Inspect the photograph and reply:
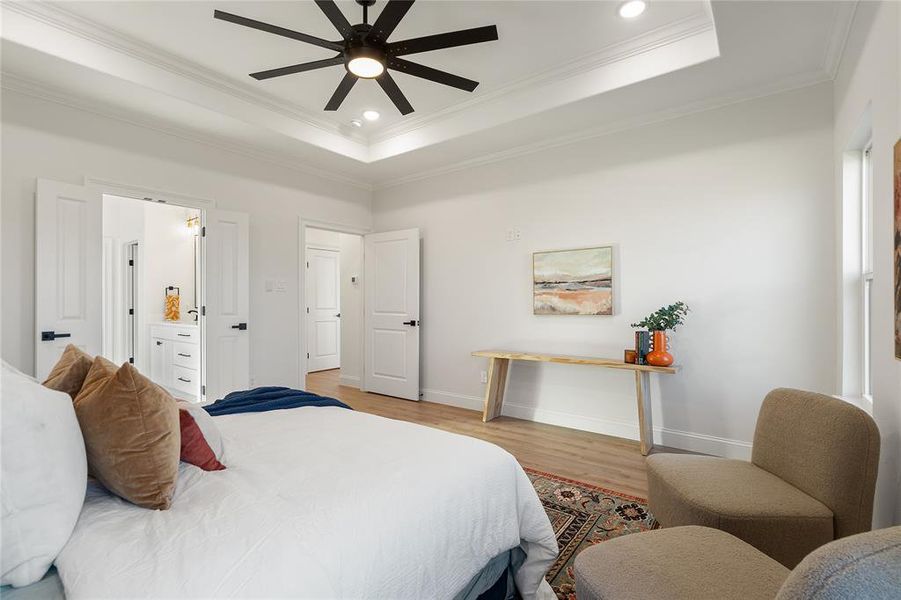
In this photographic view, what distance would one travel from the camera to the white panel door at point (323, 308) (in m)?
7.59

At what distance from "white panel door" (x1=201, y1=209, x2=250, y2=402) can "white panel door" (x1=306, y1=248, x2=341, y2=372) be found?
3.14 m

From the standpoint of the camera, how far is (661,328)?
3.43 metres

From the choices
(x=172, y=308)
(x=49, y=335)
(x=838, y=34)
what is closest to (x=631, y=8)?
(x=838, y=34)

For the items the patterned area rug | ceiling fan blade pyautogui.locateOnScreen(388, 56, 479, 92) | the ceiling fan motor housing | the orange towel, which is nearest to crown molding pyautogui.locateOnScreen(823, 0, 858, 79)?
ceiling fan blade pyautogui.locateOnScreen(388, 56, 479, 92)

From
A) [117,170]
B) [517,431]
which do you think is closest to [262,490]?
[517,431]

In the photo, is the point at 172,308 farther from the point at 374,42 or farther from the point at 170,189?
the point at 374,42

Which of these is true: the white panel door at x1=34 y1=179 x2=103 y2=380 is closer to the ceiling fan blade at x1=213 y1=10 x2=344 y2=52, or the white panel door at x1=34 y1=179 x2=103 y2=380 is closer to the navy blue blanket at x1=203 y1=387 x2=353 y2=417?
the navy blue blanket at x1=203 y1=387 x2=353 y2=417

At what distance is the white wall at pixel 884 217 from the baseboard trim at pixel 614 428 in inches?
56.4

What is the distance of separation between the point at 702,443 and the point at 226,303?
4360 mm

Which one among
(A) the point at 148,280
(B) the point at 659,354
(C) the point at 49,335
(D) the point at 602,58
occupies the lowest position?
(B) the point at 659,354

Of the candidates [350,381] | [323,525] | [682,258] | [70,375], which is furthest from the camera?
[350,381]

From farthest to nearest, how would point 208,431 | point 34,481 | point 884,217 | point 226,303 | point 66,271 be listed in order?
point 226,303 → point 66,271 → point 884,217 → point 208,431 → point 34,481

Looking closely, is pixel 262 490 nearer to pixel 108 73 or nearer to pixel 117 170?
pixel 108 73

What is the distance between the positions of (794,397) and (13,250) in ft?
15.9
